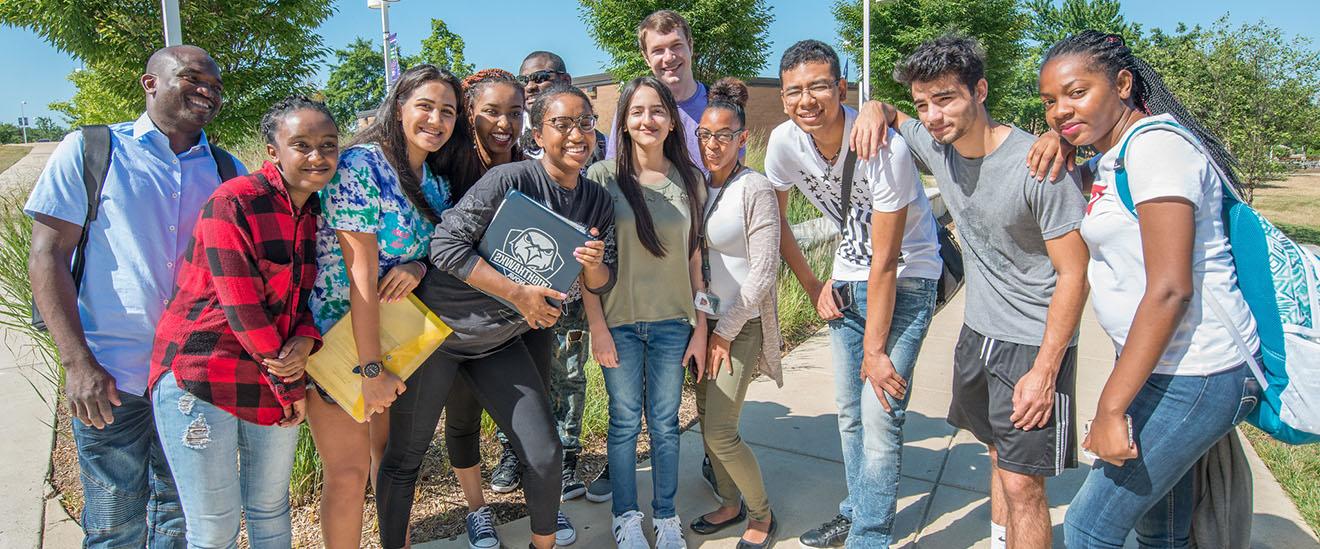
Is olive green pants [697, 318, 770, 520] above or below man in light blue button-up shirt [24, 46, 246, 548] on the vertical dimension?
below

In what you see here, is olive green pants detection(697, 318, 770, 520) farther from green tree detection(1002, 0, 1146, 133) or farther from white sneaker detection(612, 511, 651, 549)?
green tree detection(1002, 0, 1146, 133)

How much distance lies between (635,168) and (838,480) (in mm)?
1930

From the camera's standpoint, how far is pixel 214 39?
36.6 feet

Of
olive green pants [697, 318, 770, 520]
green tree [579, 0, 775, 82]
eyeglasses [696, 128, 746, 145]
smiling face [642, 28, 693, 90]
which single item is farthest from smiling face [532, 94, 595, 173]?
green tree [579, 0, 775, 82]

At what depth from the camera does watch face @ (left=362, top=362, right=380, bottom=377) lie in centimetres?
244

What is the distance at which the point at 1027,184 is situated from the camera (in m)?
2.37

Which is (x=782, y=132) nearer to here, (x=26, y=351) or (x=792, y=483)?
(x=792, y=483)

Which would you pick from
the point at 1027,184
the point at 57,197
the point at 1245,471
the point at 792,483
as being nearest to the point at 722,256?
the point at 1027,184

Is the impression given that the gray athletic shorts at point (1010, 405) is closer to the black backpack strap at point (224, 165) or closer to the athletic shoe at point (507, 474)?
the athletic shoe at point (507, 474)

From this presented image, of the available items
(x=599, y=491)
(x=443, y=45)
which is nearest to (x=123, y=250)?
(x=599, y=491)

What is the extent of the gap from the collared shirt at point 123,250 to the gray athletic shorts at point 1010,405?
2.63m

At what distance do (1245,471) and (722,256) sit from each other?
1797mm

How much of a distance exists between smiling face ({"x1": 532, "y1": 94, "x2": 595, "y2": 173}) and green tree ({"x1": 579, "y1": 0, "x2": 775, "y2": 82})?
18523 mm

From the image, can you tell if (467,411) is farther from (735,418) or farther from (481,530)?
(735,418)
